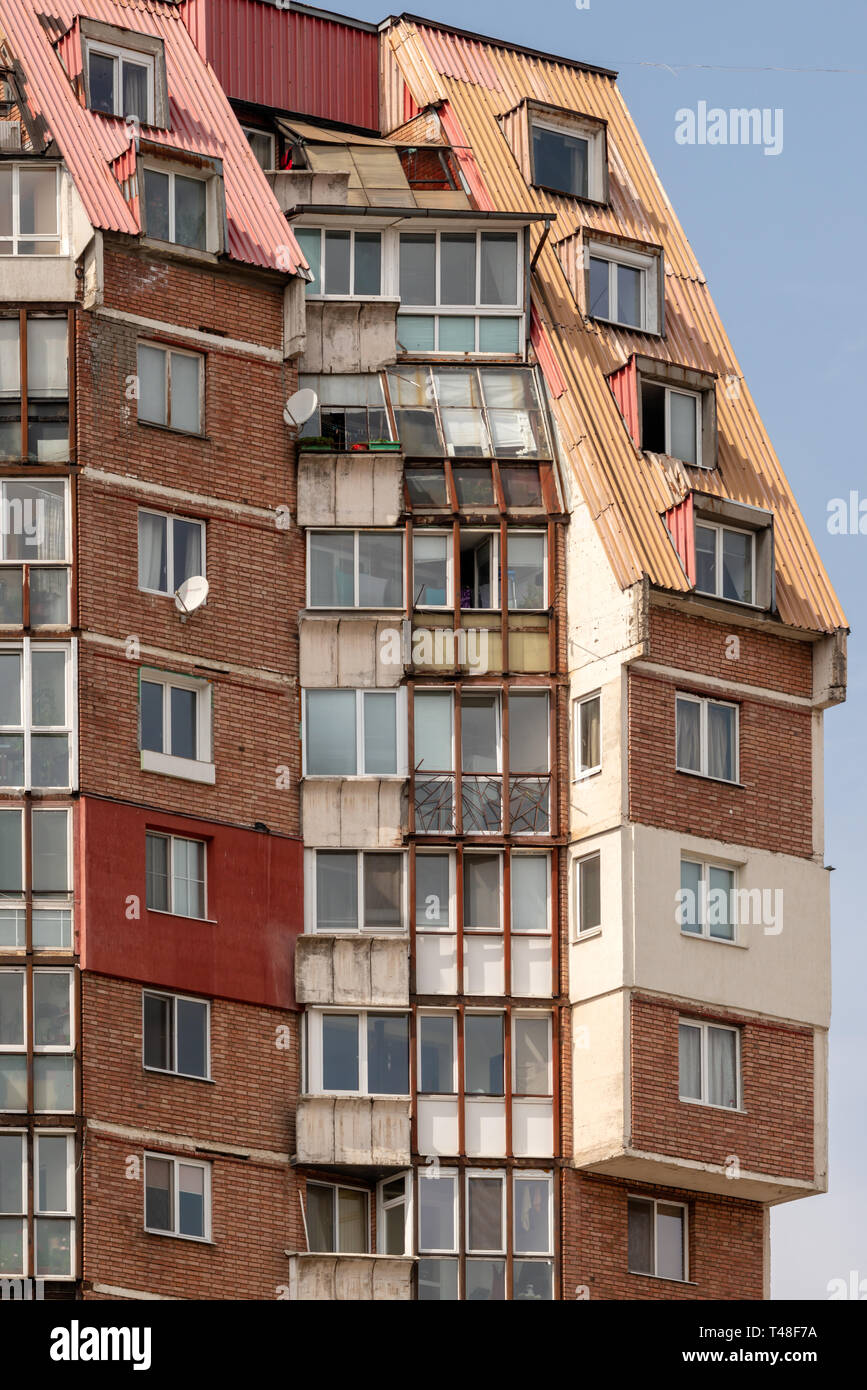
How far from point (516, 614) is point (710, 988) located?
9.19 metres

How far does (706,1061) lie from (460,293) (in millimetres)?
18701

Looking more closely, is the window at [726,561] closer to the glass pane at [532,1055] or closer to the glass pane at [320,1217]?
the glass pane at [532,1055]

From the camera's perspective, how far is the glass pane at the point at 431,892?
72.2m

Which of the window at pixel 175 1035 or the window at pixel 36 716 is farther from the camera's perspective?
the window at pixel 36 716

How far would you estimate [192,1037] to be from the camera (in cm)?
6912

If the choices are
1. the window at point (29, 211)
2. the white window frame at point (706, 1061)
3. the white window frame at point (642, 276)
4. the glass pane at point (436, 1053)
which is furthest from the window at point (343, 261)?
the white window frame at point (706, 1061)

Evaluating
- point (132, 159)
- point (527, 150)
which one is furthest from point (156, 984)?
point (527, 150)

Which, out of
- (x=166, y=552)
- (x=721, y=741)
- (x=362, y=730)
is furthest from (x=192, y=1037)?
(x=721, y=741)

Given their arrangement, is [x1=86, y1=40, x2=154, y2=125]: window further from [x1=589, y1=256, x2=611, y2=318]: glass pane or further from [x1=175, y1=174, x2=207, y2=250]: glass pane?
[x1=589, y1=256, x2=611, y2=318]: glass pane

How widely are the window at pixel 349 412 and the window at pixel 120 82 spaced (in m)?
7.19

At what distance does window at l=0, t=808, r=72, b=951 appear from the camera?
68250 millimetres

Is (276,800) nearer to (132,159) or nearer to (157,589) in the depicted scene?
(157,589)

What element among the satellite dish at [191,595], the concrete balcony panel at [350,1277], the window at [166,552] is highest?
the window at [166,552]

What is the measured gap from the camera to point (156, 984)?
6875 centimetres
